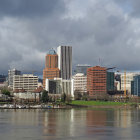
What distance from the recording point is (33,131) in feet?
174

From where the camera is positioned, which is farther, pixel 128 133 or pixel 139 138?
pixel 128 133

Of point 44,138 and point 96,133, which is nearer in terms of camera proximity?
point 44,138

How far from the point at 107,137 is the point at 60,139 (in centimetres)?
718

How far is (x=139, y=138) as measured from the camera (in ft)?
155

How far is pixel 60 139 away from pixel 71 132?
25.2ft

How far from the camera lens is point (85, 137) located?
157 ft

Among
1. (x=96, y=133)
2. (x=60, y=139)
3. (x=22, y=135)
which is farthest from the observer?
(x=96, y=133)

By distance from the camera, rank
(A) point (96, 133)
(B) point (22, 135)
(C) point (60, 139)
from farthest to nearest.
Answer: (A) point (96, 133)
(B) point (22, 135)
(C) point (60, 139)

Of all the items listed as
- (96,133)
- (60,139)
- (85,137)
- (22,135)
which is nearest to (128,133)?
(96,133)

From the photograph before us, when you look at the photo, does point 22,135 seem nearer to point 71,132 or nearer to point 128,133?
point 71,132

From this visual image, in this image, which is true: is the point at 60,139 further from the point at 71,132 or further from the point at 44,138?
the point at 71,132

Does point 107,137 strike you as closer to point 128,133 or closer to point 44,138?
point 128,133

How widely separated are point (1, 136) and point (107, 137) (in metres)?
15.0

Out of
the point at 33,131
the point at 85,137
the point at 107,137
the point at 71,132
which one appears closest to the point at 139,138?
the point at 107,137
